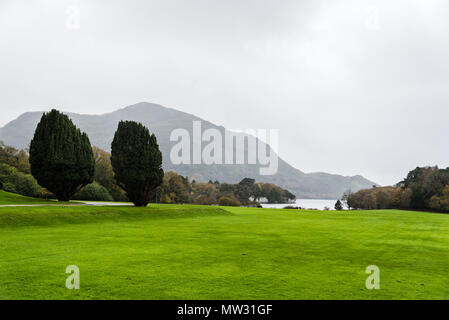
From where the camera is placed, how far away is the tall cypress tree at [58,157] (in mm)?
33188

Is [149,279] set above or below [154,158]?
below

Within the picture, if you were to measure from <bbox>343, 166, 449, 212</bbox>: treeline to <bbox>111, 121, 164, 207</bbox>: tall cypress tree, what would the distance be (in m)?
66.3

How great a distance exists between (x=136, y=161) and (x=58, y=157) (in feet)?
24.9

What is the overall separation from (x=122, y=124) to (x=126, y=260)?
2675cm

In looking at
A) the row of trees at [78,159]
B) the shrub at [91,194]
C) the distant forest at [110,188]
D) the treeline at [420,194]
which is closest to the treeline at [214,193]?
the distant forest at [110,188]

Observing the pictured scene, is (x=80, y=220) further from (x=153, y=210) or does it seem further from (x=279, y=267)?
(x=279, y=267)

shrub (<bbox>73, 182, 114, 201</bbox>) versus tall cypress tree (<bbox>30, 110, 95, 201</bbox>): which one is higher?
tall cypress tree (<bbox>30, 110, 95, 201</bbox>)

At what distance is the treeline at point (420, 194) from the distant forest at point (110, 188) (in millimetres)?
41378

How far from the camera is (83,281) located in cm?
719

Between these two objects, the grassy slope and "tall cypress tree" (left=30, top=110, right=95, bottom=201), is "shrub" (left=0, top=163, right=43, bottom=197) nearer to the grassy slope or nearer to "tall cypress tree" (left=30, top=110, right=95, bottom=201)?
"tall cypress tree" (left=30, top=110, right=95, bottom=201)

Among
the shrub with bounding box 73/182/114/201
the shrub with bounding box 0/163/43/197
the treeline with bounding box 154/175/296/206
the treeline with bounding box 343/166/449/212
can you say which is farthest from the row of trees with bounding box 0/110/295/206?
the treeline with bounding box 343/166/449/212

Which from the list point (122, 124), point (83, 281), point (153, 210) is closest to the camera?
point (83, 281)

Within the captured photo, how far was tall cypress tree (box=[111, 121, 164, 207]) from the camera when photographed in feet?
109
